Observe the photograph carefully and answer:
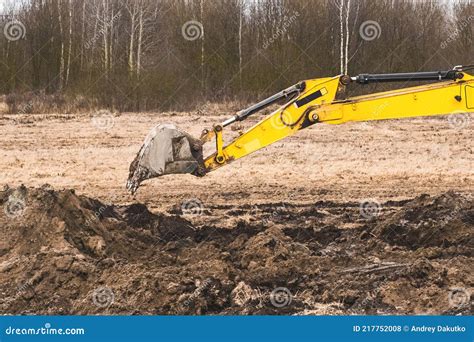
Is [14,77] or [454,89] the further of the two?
[14,77]

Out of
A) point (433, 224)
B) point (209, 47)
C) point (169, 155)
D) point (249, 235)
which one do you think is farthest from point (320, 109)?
point (209, 47)

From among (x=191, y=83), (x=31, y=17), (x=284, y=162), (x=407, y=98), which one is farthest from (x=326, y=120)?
(x=31, y=17)

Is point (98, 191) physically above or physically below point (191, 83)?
below

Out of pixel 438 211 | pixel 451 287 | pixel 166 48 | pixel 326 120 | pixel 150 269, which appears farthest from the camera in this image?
pixel 166 48

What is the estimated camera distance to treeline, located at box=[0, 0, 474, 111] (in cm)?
2734

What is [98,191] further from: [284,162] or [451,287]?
[451,287]

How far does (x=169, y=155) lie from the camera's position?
34.6ft

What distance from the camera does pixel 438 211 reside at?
1158 cm

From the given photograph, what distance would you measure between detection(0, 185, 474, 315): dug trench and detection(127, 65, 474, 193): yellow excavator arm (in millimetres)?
1048

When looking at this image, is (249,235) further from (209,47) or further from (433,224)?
(209,47)

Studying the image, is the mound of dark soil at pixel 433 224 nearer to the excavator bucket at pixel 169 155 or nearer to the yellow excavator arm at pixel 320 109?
the yellow excavator arm at pixel 320 109

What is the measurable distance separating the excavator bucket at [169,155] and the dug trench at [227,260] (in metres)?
0.90

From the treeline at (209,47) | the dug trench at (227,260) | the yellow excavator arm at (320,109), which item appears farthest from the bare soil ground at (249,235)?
the treeline at (209,47)

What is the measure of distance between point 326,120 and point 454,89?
152cm
